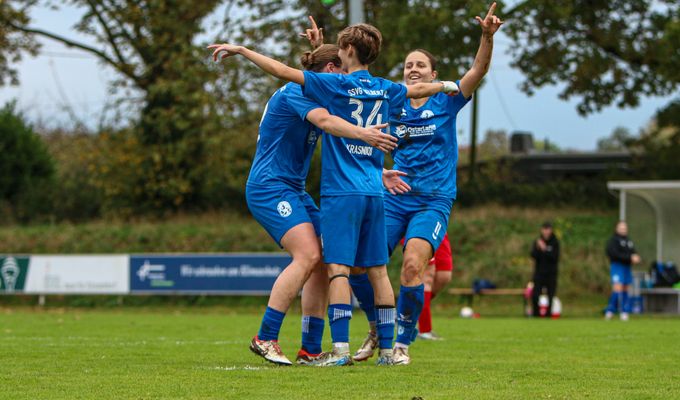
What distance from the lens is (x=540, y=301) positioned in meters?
22.4

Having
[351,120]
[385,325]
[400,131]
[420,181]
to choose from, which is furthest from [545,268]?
[351,120]

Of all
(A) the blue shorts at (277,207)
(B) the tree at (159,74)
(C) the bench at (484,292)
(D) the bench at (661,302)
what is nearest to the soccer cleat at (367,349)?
(A) the blue shorts at (277,207)

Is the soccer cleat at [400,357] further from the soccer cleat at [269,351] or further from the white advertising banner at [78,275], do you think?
the white advertising banner at [78,275]

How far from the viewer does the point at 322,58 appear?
761 centimetres

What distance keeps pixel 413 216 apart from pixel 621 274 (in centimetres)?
1390

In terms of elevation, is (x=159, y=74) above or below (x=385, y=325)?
above

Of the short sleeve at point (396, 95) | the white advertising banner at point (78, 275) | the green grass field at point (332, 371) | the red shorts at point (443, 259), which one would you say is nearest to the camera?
the green grass field at point (332, 371)

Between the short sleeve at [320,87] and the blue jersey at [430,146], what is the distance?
1.43 m

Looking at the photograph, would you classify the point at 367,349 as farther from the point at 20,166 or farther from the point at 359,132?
the point at 20,166

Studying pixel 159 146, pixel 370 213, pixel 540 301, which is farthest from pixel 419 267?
pixel 159 146

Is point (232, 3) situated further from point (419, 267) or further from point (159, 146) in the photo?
point (419, 267)

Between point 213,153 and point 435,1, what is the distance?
836 cm

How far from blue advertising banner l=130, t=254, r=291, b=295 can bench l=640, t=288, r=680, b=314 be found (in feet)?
26.8

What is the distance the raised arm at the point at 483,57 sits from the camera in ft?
26.0
